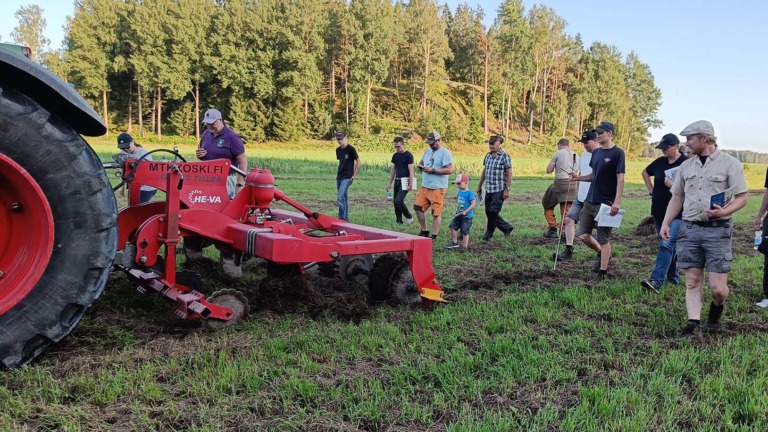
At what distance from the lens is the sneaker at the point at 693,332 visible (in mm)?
4348

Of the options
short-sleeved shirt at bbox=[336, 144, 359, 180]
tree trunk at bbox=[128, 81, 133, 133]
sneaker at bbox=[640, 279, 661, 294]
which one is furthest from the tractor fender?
tree trunk at bbox=[128, 81, 133, 133]

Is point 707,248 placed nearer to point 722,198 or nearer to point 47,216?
point 722,198

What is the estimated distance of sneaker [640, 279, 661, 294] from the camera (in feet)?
19.6

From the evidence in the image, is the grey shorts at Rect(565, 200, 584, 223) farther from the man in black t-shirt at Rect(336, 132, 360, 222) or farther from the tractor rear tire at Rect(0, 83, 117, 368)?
the tractor rear tire at Rect(0, 83, 117, 368)

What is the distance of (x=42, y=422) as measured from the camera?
2.72 metres

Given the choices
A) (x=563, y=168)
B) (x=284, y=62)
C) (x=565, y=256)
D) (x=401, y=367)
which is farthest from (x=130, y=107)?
(x=401, y=367)

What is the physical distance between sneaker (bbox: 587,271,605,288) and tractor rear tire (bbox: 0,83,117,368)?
5.08 meters

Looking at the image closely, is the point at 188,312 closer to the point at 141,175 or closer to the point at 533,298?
the point at 141,175

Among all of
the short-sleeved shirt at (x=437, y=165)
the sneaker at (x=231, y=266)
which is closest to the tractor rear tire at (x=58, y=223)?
the sneaker at (x=231, y=266)

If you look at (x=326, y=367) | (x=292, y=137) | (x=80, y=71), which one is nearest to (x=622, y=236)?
(x=326, y=367)

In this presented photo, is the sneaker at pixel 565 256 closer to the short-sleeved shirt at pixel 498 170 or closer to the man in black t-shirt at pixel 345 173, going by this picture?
the short-sleeved shirt at pixel 498 170

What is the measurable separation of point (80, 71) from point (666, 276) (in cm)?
5106

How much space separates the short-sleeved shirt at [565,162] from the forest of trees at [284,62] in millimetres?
41471

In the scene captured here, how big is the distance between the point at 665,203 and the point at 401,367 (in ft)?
15.6
